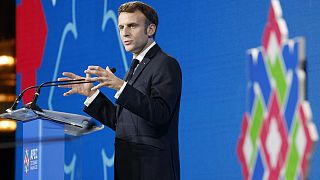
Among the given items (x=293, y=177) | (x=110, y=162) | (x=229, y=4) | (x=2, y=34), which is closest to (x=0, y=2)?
(x=2, y=34)

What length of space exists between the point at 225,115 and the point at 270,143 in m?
0.36

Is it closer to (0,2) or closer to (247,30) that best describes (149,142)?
(247,30)

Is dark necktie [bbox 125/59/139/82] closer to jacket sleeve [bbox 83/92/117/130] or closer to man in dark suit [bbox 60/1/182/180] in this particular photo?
man in dark suit [bbox 60/1/182/180]

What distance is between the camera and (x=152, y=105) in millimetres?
2533

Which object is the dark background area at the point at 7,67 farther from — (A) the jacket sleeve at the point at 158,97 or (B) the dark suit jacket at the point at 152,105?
(A) the jacket sleeve at the point at 158,97

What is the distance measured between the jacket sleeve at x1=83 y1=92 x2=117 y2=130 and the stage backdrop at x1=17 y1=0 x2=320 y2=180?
127 millimetres

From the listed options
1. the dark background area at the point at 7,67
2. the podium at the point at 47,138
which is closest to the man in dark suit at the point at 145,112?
the podium at the point at 47,138

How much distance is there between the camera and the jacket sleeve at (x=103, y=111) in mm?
2777

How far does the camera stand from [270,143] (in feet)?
9.65

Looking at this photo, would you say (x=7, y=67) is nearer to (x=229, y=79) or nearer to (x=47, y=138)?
(x=229, y=79)

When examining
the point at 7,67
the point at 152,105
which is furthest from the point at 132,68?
the point at 7,67

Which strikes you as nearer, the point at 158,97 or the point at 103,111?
the point at 158,97

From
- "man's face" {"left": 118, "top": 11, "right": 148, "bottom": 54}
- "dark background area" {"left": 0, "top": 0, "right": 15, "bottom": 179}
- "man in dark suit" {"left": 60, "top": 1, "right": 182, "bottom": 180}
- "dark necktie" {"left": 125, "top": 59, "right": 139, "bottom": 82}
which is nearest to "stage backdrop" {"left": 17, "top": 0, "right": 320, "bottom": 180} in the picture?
"man in dark suit" {"left": 60, "top": 1, "right": 182, "bottom": 180}

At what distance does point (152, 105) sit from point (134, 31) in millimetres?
385
